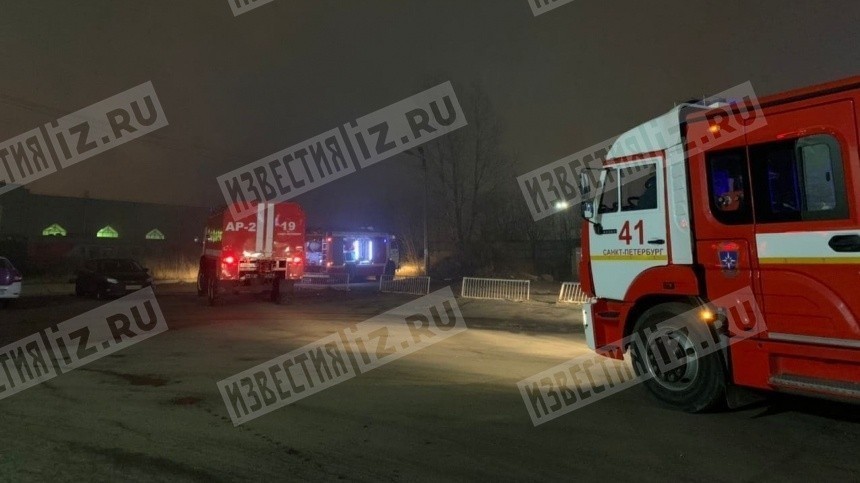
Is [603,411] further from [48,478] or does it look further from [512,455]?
[48,478]

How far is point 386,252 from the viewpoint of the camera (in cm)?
3162

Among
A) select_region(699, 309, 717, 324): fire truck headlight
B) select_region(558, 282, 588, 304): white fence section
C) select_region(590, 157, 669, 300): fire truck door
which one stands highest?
select_region(590, 157, 669, 300): fire truck door

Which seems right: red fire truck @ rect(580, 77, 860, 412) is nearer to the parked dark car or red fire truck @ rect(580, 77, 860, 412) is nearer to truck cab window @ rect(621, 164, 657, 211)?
truck cab window @ rect(621, 164, 657, 211)

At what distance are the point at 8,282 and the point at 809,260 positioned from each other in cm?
1798

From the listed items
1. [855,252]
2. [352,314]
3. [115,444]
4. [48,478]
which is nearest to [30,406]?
[115,444]

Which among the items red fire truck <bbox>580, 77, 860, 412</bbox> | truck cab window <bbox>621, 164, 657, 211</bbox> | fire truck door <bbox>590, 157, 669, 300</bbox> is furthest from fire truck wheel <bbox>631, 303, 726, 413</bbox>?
truck cab window <bbox>621, 164, 657, 211</bbox>

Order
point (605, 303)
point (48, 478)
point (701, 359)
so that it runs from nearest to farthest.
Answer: point (48, 478) → point (701, 359) → point (605, 303)

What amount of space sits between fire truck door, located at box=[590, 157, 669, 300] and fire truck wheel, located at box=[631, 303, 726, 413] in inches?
20.5

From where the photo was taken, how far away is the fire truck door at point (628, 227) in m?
6.24

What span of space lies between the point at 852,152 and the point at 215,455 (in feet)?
19.9

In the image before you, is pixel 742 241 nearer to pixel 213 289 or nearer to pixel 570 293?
pixel 570 293

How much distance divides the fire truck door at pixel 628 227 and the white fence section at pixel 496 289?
10.3m

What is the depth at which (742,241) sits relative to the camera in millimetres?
5453

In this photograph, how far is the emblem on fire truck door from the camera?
18.0ft
